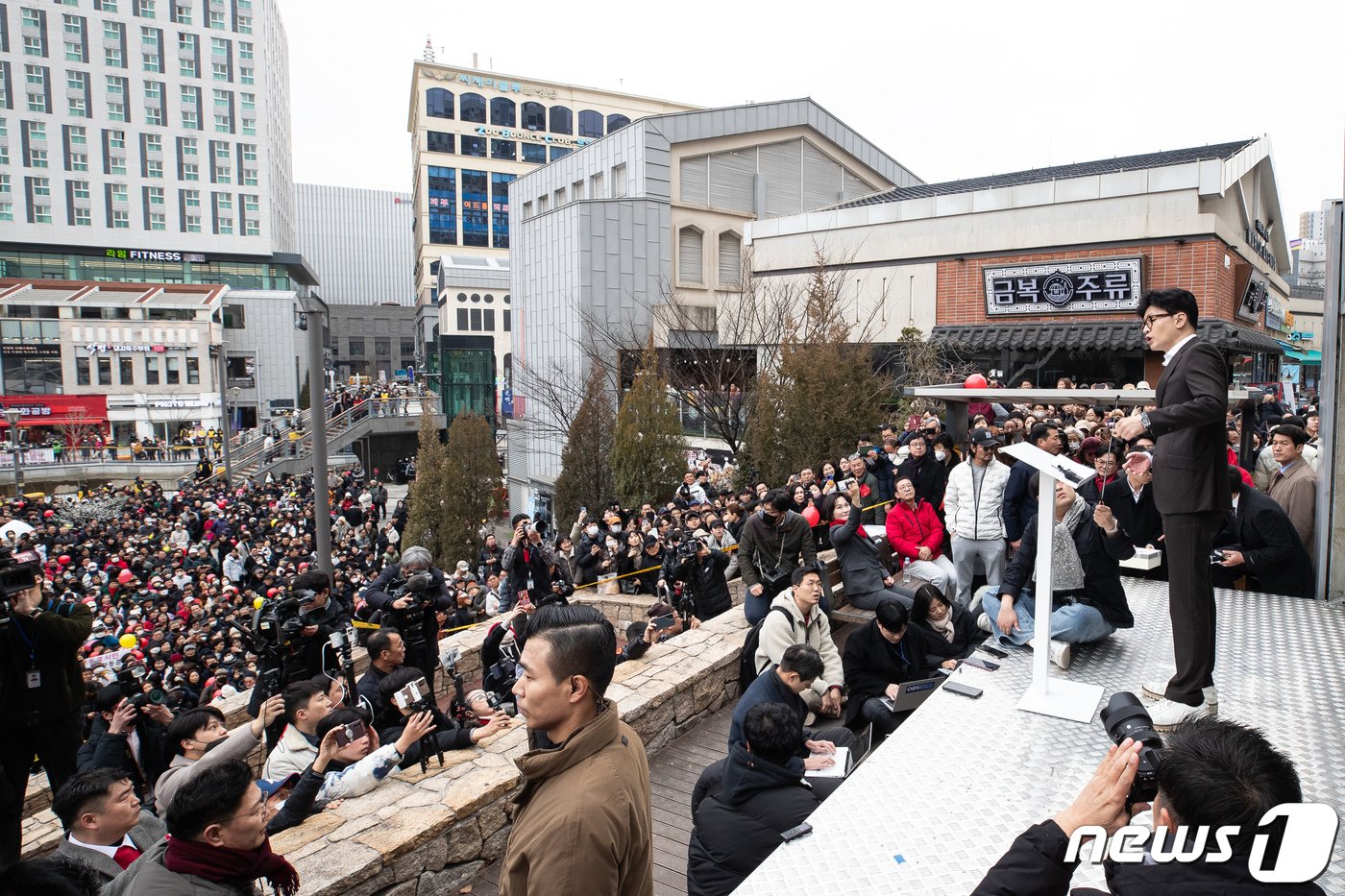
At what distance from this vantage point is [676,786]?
5539 millimetres

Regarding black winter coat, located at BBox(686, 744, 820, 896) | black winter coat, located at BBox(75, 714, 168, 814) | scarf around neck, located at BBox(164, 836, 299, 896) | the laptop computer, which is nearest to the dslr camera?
black winter coat, located at BBox(75, 714, 168, 814)

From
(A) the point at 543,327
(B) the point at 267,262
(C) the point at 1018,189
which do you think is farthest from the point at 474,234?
(C) the point at 1018,189

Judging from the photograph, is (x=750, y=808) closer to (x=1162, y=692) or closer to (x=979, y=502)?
(x=1162, y=692)

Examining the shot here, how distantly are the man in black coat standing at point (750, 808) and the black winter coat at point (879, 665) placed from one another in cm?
188

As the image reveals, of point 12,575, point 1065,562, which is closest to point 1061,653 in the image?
point 1065,562

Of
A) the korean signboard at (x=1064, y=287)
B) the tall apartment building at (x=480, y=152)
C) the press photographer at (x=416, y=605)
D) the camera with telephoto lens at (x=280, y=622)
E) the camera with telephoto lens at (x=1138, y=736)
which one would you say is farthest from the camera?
the tall apartment building at (x=480, y=152)

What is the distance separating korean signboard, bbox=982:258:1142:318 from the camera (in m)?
18.4

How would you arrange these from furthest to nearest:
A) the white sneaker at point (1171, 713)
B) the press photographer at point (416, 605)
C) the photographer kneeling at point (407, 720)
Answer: the press photographer at point (416, 605), the photographer kneeling at point (407, 720), the white sneaker at point (1171, 713)

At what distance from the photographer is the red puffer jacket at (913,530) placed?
25.3 ft

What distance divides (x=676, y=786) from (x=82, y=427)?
173ft

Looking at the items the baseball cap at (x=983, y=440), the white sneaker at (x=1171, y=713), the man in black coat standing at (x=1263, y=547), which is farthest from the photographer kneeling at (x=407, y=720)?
the man in black coat standing at (x=1263, y=547)

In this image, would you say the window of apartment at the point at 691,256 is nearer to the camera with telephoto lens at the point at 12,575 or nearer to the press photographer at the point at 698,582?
the press photographer at the point at 698,582

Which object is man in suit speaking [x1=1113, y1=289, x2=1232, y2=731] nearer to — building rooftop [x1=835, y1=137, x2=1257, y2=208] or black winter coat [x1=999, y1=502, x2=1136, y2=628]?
black winter coat [x1=999, y1=502, x2=1136, y2=628]

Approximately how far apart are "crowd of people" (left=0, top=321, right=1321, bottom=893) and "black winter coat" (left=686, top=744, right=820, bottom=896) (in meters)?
0.01
